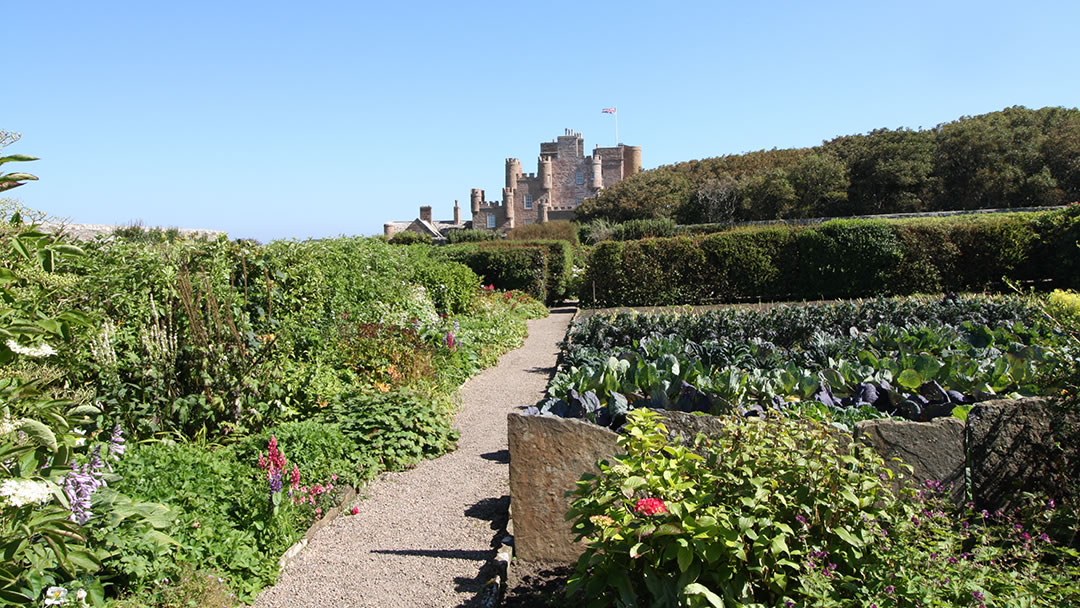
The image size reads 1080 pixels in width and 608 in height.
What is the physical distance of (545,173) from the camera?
6462 cm

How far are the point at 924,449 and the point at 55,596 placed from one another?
349 cm

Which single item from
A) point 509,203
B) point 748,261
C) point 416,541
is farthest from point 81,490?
point 509,203

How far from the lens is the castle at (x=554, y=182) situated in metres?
65.1

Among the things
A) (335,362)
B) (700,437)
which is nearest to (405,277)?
(335,362)

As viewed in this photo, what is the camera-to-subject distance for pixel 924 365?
16.1 ft

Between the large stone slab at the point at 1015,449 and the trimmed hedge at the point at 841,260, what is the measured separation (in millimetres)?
12647

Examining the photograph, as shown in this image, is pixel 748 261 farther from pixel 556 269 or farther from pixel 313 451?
pixel 313 451

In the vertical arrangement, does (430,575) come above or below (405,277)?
below

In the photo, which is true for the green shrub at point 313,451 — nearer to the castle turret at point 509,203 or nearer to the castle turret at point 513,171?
the castle turret at point 509,203

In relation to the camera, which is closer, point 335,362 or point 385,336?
point 335,362

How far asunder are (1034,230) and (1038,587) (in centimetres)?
1612

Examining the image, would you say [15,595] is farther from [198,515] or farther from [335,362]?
[335,362]

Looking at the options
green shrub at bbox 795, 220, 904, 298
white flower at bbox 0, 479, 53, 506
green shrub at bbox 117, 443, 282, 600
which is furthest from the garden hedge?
white flower at bbox 0, 479, 53, 506

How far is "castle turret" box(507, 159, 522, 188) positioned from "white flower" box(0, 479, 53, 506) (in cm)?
6464
